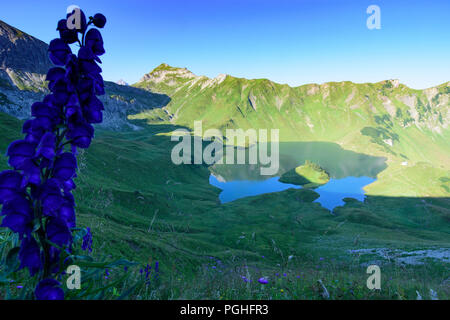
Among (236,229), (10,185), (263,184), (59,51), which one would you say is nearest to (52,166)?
(10,185)

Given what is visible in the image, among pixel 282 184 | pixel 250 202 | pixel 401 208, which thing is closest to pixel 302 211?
pixel 250 202

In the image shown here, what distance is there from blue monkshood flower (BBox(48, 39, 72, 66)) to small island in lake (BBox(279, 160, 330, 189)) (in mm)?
161881

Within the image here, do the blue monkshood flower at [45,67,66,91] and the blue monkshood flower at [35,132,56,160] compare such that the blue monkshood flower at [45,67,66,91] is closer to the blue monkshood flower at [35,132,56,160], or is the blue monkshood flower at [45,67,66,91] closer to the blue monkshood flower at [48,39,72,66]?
the blue monkshood flower at [48,39,72,66]

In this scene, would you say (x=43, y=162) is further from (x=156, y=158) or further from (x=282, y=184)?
(x=282, y=184)

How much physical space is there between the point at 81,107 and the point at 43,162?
0.73m

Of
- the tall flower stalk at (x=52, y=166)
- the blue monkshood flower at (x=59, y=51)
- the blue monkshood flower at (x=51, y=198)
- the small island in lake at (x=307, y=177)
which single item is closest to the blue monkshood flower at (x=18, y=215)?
the tall flower stalk at (x=52, y=166)

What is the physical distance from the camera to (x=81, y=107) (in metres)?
2.63

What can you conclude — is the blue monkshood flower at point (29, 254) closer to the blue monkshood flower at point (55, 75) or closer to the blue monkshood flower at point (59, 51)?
the blue monkshood flower at point (55, 75)

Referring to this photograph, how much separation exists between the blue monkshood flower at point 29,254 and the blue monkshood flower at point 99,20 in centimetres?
254

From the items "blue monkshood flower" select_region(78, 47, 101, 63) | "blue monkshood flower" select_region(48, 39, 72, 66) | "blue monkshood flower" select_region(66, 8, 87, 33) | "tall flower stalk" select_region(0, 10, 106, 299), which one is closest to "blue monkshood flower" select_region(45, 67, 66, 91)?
"tall flower stalk" select_region(0, 10, 106, 299)

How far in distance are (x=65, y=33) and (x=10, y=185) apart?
1.76 m

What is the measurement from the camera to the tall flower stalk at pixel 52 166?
7.11 ft
